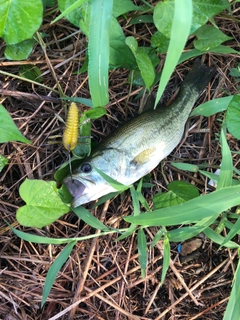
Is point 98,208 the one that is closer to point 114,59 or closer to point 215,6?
point 114,59

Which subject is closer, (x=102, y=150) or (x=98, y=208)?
(x=102, y=150)

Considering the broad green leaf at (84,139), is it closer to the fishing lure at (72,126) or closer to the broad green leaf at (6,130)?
the fishing lure at (72,126)

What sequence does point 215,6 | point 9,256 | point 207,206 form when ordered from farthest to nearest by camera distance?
point 9,256
point 215,6
point 207,206

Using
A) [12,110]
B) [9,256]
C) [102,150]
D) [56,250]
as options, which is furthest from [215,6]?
[9,256]

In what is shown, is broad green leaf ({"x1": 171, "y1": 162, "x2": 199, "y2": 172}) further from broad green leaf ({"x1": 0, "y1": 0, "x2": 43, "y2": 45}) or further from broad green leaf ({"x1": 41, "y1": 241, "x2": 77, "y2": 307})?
broad green leaf ({"x1": 0, "y1": 0, "x2": 43, "y2": 45})

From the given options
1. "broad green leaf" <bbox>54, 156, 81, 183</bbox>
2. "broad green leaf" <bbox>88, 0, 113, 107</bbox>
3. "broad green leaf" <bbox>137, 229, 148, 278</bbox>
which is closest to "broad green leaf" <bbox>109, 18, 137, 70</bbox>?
"broad green leaf" <bbox>88, 0, 113, 107</bbox>

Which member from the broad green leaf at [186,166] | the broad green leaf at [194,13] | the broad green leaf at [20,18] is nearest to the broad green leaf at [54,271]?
the broad green leaf at [186,166]
